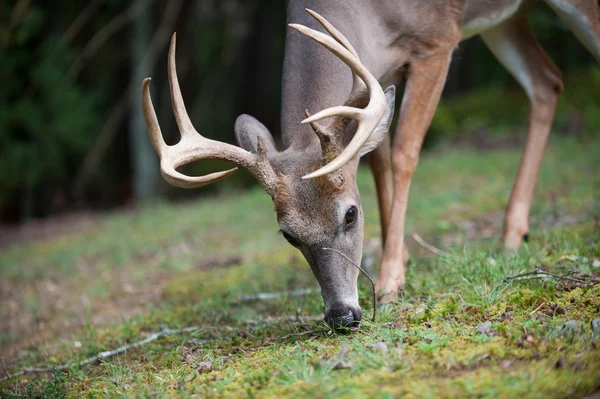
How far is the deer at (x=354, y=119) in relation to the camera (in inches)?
167

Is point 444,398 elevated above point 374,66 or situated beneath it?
situated beneath

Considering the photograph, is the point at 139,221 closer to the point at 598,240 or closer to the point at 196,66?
the point at 598,240

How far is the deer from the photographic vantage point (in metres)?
4.25

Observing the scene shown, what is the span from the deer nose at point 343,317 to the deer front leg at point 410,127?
0.98m

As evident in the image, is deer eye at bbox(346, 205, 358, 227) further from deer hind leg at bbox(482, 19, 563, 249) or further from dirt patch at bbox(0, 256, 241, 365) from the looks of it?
dirt patch at bbox(0, 256, 241, 365)

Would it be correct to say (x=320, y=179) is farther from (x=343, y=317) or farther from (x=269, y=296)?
(x=269, y=296)

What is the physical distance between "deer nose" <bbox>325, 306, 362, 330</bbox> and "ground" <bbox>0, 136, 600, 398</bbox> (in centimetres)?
8

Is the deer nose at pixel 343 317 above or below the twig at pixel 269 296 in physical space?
above

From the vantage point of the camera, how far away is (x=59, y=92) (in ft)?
57.8

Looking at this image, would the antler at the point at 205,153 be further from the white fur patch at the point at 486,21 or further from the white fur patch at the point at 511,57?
the white fur patch at the point at 511,57

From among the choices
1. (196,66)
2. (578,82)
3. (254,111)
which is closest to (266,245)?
(578,82)

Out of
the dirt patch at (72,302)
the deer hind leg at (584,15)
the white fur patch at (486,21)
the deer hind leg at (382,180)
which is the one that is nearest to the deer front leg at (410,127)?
the white fur patch at (486,21)

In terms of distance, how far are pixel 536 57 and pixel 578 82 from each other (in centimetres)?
974

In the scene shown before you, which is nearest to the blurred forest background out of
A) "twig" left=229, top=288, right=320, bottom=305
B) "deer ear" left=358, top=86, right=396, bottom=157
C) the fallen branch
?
"twig" left=229, top=288, right=320, bottom=305
